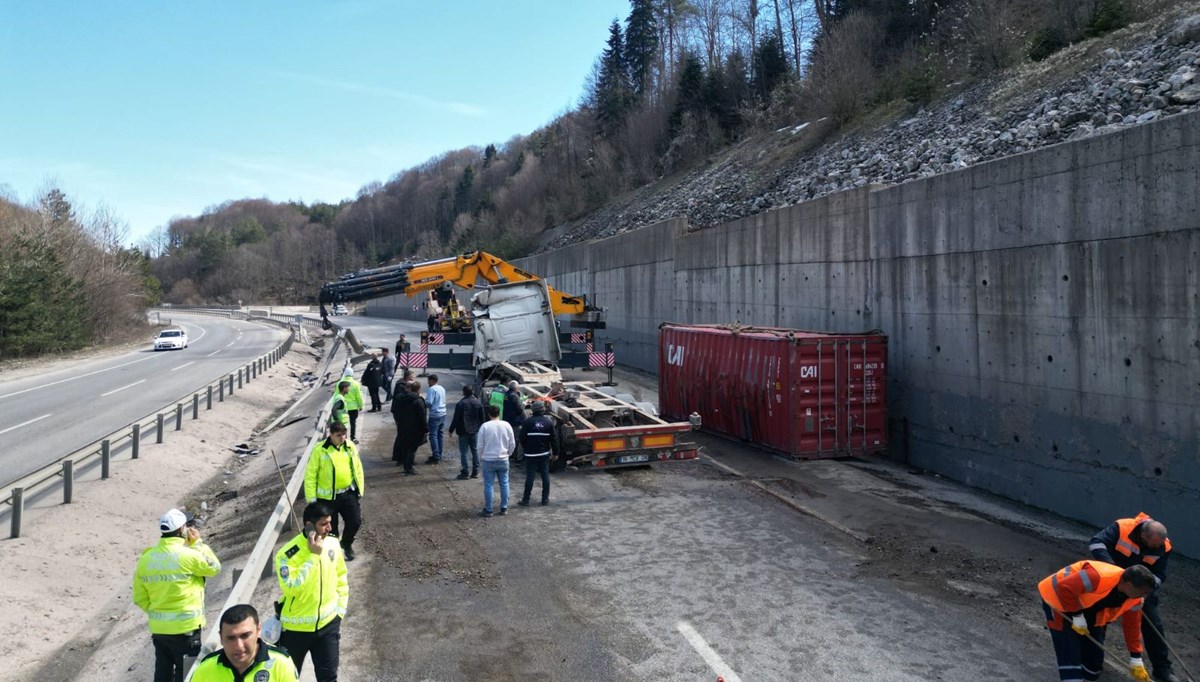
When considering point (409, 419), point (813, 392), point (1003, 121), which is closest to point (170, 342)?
point (409, 419)

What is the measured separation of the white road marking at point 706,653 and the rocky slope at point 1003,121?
38.8ft

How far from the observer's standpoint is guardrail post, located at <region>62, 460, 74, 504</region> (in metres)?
12.4

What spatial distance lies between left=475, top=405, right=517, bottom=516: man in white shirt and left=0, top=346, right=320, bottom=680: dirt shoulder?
338 cm

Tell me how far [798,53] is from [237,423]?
1665 inches

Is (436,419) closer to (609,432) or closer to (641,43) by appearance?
(609,432)

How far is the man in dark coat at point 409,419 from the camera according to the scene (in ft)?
44.5

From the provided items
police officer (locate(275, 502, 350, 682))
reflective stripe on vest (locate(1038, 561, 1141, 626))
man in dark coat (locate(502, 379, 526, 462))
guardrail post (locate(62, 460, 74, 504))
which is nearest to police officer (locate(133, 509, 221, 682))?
police officer (locate(275, 502, 350, 682))

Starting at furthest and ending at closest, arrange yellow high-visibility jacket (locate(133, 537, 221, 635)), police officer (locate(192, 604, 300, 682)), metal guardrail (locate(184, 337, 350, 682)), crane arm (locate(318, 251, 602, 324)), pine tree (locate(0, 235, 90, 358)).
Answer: pine tree (locate(0, 235, 90, 358)), crane arm (locate(318, 251, 602, 324)), yellow high-visibility jacket (locate(133, 537, 221, 635)), metal guardrail (locate(184, 337, 350, 682)), police officer (locate(192, 604, 300, 682))

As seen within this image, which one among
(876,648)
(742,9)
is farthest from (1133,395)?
(742,9)

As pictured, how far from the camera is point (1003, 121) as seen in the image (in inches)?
770

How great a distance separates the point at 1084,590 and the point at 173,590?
6.68 m

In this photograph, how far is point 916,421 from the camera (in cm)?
1451

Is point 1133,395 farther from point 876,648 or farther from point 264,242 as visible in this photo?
point 264,242

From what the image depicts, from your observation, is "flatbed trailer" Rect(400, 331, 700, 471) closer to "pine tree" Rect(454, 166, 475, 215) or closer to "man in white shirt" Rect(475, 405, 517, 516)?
"man in white shirt" Rect(475, 405, 517, 516)
